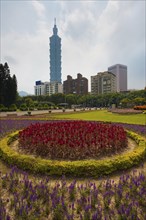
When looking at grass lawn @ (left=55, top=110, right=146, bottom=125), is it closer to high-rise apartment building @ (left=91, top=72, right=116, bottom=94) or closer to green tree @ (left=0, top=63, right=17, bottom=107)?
green tree @ (left=0, top=63, right=17, bottom=107)

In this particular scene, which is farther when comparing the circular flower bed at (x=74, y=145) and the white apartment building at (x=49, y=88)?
the white apartment building at (x=49, y=88)

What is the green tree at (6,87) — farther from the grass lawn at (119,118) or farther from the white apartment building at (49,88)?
the white apartment building at (49,88)

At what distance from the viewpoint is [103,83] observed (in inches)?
→ 5728

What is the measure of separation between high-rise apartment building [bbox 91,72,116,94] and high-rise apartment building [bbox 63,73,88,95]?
367 inches

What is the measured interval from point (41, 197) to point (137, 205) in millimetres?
1951

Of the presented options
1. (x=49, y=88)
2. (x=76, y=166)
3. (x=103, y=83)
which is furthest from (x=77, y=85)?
(x=76, y=166)

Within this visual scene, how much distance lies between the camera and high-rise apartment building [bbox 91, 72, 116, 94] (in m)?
143

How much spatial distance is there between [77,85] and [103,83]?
23.3 m

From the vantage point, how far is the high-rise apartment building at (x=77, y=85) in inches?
6233

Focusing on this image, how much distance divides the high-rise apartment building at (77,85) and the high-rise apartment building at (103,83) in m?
9.32

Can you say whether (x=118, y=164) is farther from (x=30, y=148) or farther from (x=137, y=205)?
(x=30, y=148)

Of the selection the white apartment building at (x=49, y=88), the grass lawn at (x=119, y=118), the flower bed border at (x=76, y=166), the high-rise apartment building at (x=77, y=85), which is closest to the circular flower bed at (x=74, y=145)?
the flower bed border at (x=76, y=166)

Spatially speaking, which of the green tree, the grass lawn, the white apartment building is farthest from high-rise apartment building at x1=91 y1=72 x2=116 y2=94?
the grass lawn

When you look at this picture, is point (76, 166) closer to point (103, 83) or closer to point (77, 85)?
point (103, 83)
